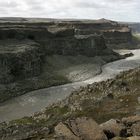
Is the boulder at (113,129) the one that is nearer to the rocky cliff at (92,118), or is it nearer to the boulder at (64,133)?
the rocky cliff at (92,118)

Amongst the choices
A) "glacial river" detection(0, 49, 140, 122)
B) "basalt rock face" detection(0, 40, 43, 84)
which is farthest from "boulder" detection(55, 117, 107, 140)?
"basalt rock face" detection(0, 40, 43, 84)

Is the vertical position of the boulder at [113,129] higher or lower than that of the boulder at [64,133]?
higher

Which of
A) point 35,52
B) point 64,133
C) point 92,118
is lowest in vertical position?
point 35,52

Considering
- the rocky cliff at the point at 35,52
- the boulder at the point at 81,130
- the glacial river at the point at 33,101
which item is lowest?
the glacial river at the point at 33,101

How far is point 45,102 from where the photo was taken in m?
66.7

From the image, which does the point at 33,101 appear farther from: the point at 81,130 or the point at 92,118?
the point at 81,130

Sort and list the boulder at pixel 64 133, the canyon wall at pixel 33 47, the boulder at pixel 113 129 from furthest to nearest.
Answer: the canyon wall at pixel 33 47, the boulder at pixel 113 129, the boulder at pixel 64 133

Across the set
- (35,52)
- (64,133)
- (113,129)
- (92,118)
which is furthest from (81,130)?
(35,52)

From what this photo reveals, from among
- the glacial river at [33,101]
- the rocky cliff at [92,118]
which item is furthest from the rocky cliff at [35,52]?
the rocky cliff at [92,118]

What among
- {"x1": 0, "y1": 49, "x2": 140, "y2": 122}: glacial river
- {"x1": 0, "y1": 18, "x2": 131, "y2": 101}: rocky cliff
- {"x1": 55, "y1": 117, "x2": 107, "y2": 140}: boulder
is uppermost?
{"x1": 55, "y1": 117, "x2": 107, "y2": 140}: boulder

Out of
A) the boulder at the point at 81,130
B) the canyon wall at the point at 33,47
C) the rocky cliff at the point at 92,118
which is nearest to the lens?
the boulder at the point at 81,130

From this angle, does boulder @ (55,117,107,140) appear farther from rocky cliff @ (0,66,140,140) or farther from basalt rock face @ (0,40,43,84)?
basalt rock face @ (0,40,43,84)

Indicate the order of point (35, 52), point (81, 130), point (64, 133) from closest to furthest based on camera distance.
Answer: point (81, 130) → point (64, 133) → point (35, 52)

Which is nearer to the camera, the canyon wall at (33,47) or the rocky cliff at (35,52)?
the rocky cliff at (35,52)
